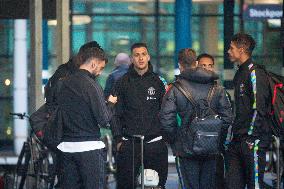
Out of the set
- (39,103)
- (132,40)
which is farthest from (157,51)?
(39,103)

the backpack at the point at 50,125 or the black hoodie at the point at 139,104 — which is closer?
the backpack at the point at 50,125

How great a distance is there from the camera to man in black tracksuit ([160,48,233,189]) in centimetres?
1227

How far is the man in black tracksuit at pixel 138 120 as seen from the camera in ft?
43.9

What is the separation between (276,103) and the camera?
12.4 m

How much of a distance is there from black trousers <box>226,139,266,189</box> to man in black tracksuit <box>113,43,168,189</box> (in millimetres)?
1267

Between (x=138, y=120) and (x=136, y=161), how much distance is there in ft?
1.61

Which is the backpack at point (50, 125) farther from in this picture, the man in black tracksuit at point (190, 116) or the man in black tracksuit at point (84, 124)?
the man in black tracksuit at point (190, 116)

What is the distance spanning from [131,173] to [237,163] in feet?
5.29

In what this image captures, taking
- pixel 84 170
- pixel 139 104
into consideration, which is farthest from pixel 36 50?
pixel 84 170

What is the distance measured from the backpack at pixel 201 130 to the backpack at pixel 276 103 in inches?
22.7

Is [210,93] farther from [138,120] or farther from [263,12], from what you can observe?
[263,12]

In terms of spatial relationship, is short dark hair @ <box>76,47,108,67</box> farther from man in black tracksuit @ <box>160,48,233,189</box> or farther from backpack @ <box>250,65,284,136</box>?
backpack @ <box>250,65,284,136</box>

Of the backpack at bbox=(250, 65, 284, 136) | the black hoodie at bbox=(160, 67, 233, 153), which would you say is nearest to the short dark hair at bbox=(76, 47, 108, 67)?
the black hoodie at bbox=(160, 67, 233, 153)

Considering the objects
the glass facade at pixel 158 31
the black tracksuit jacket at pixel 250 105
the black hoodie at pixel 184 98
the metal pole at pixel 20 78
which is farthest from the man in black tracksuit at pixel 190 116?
the metal pole at pixel 20 78
